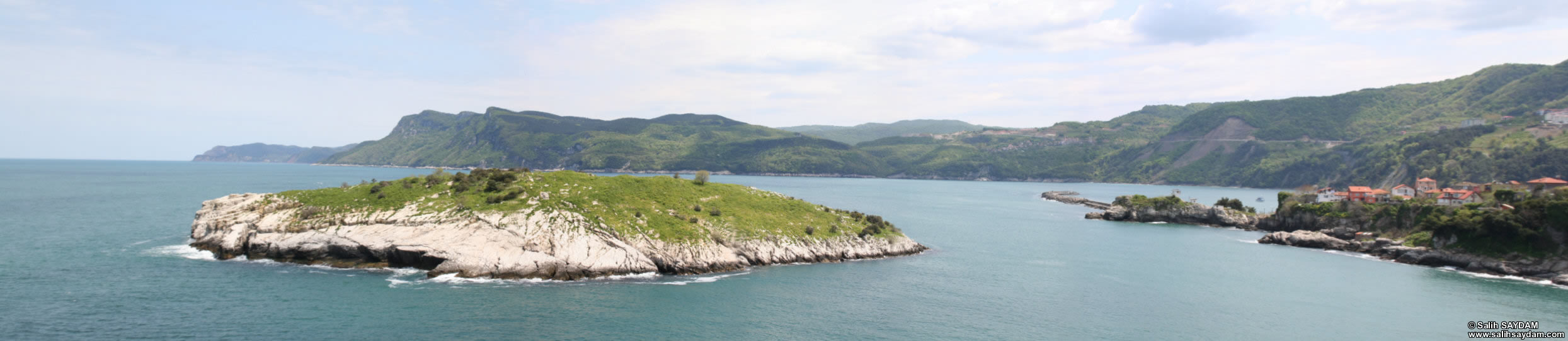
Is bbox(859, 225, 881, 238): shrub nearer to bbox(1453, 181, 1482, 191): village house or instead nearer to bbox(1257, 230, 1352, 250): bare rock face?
bbox(1257, 230, 1352, 250): bare rock face

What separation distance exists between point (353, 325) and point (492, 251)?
13437 millimetres

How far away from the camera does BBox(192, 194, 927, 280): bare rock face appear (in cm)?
4678

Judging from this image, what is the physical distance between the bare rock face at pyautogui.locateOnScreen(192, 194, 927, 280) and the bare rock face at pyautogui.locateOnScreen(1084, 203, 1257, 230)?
255 ft

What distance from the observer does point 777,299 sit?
1667 inches

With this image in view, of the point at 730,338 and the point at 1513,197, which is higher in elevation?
the point at 1513,197

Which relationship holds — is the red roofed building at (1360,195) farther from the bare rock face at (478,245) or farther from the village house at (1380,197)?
the bare rock face at (478,245)

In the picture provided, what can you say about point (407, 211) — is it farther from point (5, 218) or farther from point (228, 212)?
point (5, 218)

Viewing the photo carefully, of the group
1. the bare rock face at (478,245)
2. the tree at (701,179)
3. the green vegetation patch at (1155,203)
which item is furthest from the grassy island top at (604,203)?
the green vegetation patch at (1155,203)

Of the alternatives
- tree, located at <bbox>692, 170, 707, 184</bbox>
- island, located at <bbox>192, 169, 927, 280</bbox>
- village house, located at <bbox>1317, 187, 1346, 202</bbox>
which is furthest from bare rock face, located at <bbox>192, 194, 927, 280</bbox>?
village house, located at <bbox>1317, 187, 1346, 202</bbox>

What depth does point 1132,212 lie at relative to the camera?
11350 centimetres

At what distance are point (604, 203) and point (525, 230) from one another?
7.55m

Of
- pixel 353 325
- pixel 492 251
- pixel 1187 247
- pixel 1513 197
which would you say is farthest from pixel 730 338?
pixel 1513 197

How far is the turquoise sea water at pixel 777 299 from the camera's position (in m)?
34.5

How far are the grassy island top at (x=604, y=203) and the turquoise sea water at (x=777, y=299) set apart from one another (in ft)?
18.1
